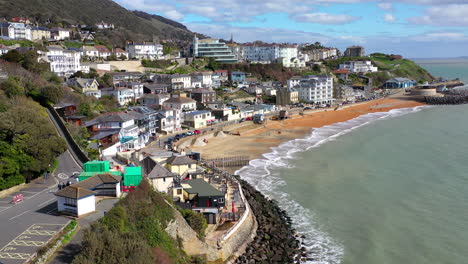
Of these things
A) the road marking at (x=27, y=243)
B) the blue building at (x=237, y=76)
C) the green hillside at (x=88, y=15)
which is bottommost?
the road marking at (x=27, y=243)

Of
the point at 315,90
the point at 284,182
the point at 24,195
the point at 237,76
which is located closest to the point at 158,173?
the point at 24,195

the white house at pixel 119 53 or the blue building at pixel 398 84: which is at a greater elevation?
the white house at pixel 119 53

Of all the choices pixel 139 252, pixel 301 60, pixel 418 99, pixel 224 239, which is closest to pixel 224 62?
pixel 301 60

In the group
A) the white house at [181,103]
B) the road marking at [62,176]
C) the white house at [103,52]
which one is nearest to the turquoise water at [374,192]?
the road marking at [62,176]

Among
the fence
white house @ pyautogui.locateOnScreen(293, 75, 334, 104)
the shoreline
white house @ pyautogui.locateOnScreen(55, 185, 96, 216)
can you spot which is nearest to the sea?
the shoreline

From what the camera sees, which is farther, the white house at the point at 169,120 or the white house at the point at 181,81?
the white house at the point at 181,81

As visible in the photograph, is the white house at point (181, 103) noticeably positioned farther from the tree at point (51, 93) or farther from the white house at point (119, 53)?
the white house at point (119, 53)
